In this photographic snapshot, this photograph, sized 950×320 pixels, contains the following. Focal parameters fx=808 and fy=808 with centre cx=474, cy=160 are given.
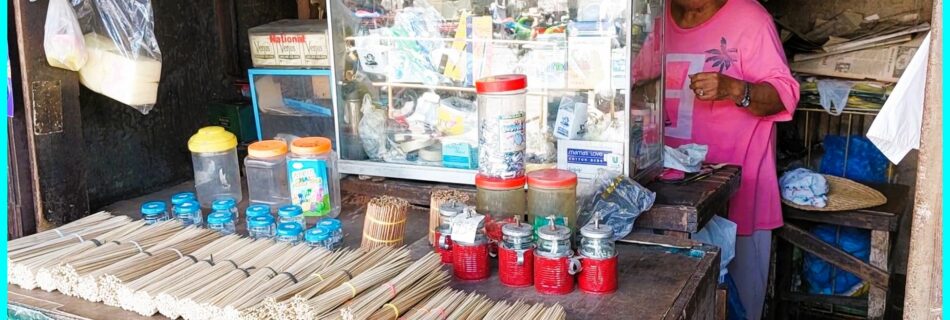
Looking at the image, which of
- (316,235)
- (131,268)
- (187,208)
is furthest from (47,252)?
(316,235)

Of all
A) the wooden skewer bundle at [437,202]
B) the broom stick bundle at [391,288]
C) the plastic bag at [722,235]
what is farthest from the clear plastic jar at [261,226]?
the plastic bag at [722,235]

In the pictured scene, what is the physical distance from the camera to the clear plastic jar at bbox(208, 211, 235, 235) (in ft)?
7.48

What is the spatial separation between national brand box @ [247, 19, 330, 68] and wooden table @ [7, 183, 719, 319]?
0.86m

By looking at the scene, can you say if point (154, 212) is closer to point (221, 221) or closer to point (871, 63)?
point (221, 221)

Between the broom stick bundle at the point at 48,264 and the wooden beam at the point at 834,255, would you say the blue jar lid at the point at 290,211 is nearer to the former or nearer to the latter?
the broom stick bundle at the point at 48,264

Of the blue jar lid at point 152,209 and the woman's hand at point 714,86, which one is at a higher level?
the woman's hand at point 714,86

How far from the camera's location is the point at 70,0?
2350 mm

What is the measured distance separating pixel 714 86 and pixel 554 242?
4.47 ft

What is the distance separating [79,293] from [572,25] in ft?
4.89

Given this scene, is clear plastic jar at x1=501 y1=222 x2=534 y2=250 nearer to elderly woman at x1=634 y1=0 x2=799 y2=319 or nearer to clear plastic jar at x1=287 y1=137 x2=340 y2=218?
clear plastic jar at x1=287 y1=137 x2=340 y2=218

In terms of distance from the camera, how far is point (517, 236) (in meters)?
1.85

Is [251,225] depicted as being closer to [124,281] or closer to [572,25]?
[124,281]

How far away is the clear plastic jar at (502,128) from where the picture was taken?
208 centimetres

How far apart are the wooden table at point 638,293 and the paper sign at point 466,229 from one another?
0.11 metres
